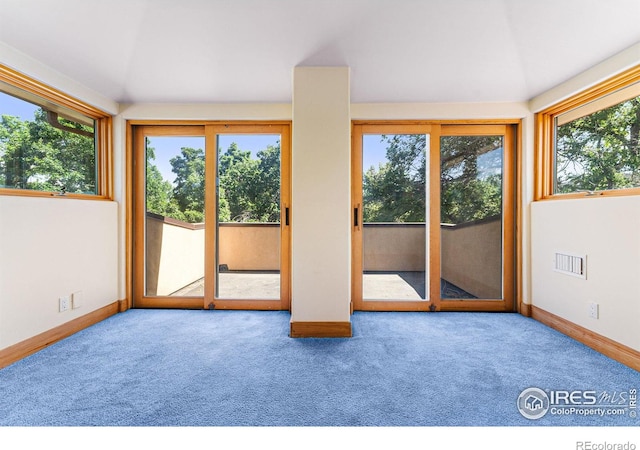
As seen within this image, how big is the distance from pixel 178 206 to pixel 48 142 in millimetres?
1119

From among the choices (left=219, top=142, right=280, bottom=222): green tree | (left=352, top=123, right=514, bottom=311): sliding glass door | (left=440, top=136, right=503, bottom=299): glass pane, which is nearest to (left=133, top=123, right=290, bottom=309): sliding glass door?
(left=219, top=142, right=280, bottom=222): green tree

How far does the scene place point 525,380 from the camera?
1.68 metres

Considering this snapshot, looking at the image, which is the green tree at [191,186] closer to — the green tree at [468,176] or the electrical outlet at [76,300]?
the electrical outlet at [76,300]

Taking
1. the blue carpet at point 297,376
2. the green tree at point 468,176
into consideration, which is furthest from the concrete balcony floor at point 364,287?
the green tree at point 468,176

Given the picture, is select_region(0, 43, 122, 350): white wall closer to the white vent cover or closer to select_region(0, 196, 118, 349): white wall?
select_region(0, 196, 118, 349): white wall

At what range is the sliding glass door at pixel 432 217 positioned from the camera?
2949 mm

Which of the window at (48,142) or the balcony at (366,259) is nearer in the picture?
the window at (48,142)

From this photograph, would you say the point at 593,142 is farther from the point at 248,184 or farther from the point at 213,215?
the point at 213,215

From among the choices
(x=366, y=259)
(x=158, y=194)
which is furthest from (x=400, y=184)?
(x=158, y=194)

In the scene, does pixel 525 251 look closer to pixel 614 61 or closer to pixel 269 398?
pixel 614 61

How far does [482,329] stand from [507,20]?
2390mm

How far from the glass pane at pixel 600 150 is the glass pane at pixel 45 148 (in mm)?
4443
